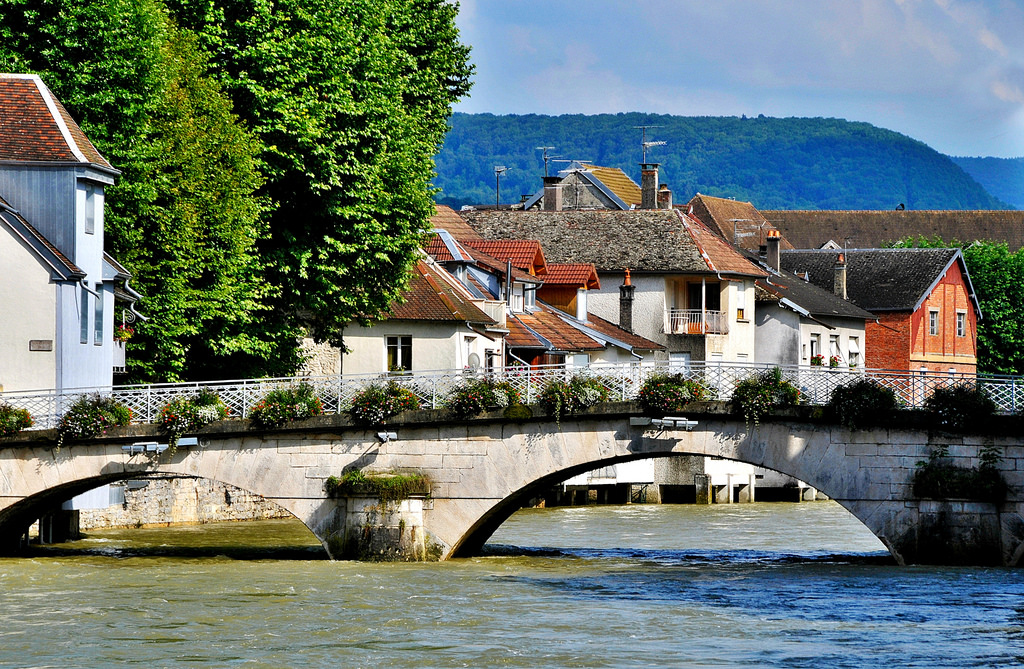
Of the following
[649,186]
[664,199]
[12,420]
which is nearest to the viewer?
[12,420]

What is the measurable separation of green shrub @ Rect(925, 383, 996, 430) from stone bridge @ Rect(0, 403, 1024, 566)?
0.69 m

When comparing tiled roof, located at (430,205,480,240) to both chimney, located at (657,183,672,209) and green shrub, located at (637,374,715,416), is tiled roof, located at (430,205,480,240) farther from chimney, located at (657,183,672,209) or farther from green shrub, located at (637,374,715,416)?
green shrub, located at (637,374,715,416)

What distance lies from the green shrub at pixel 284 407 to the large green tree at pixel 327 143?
Answer: 6.30 m

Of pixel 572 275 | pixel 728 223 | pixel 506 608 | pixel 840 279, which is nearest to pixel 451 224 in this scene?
pixel 572 275

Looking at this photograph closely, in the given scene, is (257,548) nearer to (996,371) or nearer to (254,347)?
(254,347)

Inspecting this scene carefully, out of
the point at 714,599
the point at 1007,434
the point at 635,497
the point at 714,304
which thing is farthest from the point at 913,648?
the point at 714,304

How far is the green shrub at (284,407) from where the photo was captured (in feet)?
98.2

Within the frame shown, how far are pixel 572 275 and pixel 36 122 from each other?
27.5 meters

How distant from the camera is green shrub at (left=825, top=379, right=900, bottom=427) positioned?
29266 millimetres

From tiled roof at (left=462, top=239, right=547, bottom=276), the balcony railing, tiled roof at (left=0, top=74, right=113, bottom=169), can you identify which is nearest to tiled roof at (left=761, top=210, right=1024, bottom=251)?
the balcony railing

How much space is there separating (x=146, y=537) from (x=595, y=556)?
34.1 ft

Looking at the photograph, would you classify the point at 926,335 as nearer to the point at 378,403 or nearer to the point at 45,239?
the point at 378,403

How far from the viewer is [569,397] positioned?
3014cm

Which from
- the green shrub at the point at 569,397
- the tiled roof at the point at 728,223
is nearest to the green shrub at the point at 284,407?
the green shrub at the point at 569,397
